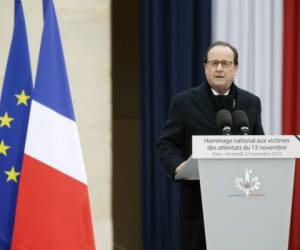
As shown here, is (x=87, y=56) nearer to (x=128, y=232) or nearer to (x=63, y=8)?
(x=63, y=8)

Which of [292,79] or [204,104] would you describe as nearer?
[204,104]

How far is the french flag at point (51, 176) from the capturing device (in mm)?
2771

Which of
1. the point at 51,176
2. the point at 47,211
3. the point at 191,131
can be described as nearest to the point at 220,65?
the point at 191,131

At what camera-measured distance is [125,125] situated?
579cm

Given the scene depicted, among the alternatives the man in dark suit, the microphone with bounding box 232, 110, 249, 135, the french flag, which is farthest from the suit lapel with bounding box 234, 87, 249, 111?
the french flag

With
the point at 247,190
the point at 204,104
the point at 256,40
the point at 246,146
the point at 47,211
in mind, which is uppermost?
the point at 256,40

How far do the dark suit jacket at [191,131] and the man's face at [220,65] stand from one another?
12 cm

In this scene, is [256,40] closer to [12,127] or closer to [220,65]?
[220,65]

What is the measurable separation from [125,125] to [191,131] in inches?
105

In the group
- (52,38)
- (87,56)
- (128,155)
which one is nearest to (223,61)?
(52,38)

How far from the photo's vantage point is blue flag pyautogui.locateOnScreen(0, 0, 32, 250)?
113 inches

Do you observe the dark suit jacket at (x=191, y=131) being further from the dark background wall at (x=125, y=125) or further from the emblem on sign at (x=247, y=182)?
the dark background wall at (x=125, y=125)

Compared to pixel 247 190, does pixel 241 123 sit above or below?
above

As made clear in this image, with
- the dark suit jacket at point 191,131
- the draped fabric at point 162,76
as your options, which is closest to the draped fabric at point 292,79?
the draped fabric at point 162,76
